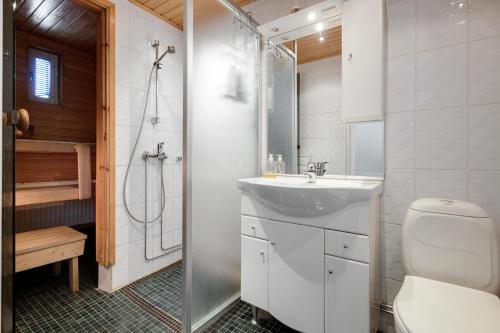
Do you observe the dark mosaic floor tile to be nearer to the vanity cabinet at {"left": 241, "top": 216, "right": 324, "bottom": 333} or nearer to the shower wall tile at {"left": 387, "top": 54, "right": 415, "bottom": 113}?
the vanity cabinet at {"left": 241, "top": 216, "right": 324, "bottom": 333}

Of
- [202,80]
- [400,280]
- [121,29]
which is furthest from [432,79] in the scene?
[121,29]

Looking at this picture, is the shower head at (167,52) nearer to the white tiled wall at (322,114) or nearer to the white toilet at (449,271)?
the white tiled wall at (322,114)

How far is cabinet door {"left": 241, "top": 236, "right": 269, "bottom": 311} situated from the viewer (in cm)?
142

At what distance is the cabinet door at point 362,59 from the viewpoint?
1.39 meters

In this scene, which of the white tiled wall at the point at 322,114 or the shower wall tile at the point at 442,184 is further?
the white tiled wall at the point at 322,114

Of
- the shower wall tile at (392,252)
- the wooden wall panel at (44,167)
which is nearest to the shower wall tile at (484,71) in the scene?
the shower wall tile at (392,252)

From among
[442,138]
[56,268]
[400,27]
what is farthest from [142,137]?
[442,138]

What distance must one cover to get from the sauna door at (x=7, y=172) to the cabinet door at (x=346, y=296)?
4.46 feet

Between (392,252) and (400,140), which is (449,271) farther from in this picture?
(400,140)

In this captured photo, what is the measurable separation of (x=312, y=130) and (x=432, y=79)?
72cm

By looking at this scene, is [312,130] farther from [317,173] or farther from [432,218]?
[432,218]

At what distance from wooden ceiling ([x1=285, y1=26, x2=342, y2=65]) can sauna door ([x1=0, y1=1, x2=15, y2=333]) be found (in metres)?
1.57

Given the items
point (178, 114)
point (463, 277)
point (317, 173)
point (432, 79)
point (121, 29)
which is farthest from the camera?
point (178, 114)

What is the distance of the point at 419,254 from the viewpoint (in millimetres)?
1172
